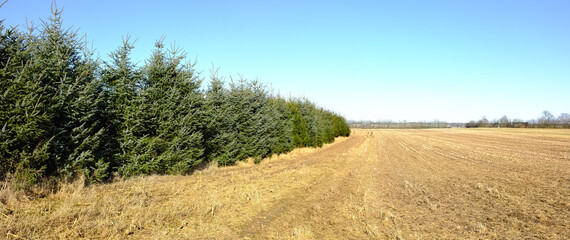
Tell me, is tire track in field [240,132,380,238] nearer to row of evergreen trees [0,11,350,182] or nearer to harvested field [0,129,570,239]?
harvested field [0,129,570,239]

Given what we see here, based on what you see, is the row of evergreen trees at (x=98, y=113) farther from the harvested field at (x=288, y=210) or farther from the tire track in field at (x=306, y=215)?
the tire track in field at (x=306, y=215)

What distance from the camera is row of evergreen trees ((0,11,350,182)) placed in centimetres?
657

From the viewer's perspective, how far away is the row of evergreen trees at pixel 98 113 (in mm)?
6570

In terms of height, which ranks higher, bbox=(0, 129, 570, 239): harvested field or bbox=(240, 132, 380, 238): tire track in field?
bbox=(0, 129, 570, 239): harvested field

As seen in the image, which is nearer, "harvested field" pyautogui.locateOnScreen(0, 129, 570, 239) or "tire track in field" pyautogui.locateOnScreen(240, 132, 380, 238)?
"harvested field" pyautogui.locateOnScreen(0, 129, 570, 239)

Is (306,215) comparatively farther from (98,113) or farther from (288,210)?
(98,113)

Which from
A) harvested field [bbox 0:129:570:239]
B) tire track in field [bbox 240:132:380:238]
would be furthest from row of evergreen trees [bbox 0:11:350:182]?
tire track in field [bbox 240:132:380:238]

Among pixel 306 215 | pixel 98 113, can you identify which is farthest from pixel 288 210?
pixel 98 113

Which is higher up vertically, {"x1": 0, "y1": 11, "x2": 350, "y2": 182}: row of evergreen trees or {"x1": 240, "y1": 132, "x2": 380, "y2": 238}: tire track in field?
{"x1": 0, "y1": 11, "x2": 350, "y2": 182}: row of evergreen trees

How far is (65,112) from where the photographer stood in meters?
7.37

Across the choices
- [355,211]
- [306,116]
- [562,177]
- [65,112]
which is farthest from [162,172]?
[306,116]

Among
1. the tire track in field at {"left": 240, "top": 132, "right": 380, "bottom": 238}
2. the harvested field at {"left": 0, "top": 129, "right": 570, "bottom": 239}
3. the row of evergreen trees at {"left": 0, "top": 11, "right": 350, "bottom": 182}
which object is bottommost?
the tire track in field at {"left": 240, "top": 132, "right": 380, "bottom": 238}

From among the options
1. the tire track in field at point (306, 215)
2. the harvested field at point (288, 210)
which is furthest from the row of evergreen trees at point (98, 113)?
the tire track in field at point (306, 215)

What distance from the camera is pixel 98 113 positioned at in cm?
876
